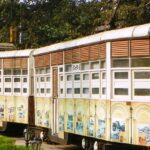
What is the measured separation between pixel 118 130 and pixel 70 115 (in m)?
3.45

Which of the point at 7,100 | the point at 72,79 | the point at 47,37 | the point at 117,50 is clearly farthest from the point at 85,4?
the point at 117,50

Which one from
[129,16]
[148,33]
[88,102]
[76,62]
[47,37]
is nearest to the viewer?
[148,33]

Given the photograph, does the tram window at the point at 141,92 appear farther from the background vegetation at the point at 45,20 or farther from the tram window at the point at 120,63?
the background vegetation at the point at 45,20

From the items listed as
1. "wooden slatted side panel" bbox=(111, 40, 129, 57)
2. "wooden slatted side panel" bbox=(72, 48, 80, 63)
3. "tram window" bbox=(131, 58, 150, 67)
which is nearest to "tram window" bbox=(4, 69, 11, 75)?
"wooden slatted side panel" bbox=(72, 48, 80, 63)

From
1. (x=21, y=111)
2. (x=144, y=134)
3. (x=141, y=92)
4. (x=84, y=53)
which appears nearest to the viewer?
(x=144, y=134)

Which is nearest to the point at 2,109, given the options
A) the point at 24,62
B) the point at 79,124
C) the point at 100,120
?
the point at 24,62

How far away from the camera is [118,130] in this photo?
13195 mm

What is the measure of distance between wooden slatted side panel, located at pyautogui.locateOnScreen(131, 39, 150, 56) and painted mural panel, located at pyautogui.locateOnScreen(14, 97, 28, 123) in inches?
352

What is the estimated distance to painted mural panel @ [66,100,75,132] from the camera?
1631 centimetres

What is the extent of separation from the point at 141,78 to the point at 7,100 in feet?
35.8

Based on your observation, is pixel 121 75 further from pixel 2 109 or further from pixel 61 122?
pixel 2 109

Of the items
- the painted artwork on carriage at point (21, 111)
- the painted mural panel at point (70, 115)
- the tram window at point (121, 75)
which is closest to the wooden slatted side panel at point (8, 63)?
the painted artwork on carriage at point (21, 111)

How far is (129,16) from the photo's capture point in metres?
28.0

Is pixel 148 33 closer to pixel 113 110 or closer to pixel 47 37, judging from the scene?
pixel 113 110
